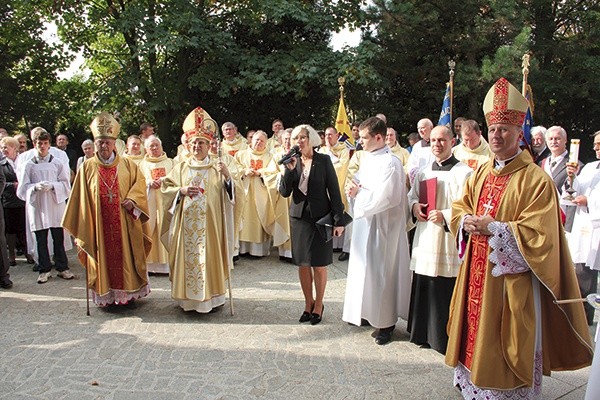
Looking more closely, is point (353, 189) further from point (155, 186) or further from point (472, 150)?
point (155, 186)

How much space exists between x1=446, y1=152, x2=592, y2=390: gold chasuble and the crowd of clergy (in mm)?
33

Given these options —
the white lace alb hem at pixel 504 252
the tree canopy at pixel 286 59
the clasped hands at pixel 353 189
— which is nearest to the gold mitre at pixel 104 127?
the clasped hands at pixel 353 189

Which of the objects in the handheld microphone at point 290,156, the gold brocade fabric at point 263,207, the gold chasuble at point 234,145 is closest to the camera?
the handheld microphone at point 290,156

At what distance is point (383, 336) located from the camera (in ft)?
17.2

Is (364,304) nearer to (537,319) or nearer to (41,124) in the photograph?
(537,319)

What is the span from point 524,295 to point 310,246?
250 centimetres

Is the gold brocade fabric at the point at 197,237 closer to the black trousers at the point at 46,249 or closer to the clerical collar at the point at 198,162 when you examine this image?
the clerical collar at the point at 198,162

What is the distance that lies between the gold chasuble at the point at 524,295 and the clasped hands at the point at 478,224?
0.10 meters

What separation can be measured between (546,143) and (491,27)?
8401 mm

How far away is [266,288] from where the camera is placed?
23.9 ft

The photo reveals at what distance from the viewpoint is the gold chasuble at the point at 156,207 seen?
799 centimetres

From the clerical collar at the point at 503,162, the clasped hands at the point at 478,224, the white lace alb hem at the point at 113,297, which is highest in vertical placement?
the clerical collar at the point at 503,162

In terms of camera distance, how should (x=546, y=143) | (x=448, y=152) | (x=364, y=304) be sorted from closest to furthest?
(x=448, y=152), (x=364, y=304), (x=546, y=143)

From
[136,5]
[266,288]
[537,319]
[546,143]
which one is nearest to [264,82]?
[136,5]
